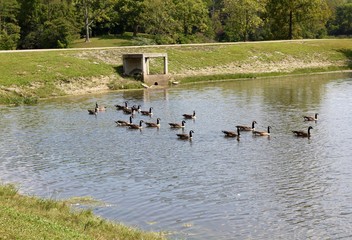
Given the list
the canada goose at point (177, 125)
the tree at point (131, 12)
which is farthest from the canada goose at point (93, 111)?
the tree at point (131, 12)

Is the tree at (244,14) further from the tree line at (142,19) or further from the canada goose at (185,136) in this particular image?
the canada goose at (185,136)

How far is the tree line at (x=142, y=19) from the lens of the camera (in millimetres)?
107812

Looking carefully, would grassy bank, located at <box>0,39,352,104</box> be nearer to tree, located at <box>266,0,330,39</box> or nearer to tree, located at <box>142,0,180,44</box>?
tree, located at <box>266,0,330,39</box>

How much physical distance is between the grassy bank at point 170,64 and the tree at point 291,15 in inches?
264

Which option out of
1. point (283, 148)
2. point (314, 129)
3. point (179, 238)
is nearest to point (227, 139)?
point (283, 148)

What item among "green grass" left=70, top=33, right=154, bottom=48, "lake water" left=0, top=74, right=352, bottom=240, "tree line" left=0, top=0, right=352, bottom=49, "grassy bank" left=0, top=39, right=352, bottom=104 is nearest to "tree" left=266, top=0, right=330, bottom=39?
"tree line" left=0, top=0, right=352, bottom=49

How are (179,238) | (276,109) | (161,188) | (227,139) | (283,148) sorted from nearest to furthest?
(179,238), (161,188), (283,148), (227,139), (276,109)

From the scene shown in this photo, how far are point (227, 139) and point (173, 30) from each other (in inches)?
3194

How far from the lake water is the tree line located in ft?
171

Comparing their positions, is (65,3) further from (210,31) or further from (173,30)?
(210,31)

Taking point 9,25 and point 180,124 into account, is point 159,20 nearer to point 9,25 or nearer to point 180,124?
point 9,25

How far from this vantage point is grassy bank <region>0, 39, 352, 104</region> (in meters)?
68.8

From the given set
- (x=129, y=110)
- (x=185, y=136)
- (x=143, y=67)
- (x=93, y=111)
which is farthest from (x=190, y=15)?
(x=185, y=136)

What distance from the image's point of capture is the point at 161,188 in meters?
27.7
